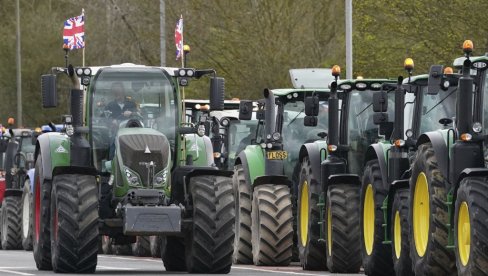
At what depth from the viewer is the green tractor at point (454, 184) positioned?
16797 mm

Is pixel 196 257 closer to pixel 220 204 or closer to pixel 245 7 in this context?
pixel 220 204

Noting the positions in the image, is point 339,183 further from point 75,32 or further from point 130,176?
point 75,32

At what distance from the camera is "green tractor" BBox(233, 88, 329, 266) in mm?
25000

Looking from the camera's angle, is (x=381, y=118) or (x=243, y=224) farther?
(x=243, y=224)

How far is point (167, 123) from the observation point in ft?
76.0

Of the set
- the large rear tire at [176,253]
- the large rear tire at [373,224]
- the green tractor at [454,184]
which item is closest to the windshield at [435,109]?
the large rear tire at [373,224]

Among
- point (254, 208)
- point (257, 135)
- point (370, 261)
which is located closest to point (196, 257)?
point (370, 261)

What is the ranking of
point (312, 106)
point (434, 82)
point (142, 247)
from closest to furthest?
point (434, 82) → point (312, 106) → point (142, 247)

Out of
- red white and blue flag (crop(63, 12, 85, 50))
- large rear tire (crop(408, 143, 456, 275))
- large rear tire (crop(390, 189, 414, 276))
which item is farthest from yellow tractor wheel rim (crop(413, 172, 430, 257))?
red white and blue flag (crop(63, 12, 85, 50))

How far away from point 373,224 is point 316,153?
9.38 feet

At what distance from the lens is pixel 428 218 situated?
18.5 meters

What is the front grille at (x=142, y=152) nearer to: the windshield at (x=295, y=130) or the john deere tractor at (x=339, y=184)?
the john deere tractor at (x=339, y=184)

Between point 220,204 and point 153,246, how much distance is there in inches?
319

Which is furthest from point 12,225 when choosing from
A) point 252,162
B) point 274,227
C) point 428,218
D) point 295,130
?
point 428,218
